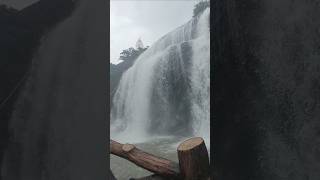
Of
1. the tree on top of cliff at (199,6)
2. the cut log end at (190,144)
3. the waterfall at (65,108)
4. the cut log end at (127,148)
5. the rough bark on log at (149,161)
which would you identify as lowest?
the rough bark on log at (149,161)

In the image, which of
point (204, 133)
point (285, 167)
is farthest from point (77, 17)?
point (204, 133)

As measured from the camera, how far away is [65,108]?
1.73 m

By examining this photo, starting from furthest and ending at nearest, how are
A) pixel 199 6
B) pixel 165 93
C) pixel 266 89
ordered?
pixel 199 6 → pixel 165 93 → pixel 266 89

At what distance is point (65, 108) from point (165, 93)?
17.6m

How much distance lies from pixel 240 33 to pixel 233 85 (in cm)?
20

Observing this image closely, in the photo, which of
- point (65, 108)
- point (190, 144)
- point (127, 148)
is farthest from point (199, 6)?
point (65, 108)

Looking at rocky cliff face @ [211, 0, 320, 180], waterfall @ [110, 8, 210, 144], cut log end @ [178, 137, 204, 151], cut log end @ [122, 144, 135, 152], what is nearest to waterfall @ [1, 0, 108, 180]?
rocky cliff face @ [211, 0, 320, 180]

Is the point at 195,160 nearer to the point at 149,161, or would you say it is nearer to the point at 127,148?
the point at 149,161

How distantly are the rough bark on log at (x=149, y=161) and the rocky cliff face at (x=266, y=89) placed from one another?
192 inches

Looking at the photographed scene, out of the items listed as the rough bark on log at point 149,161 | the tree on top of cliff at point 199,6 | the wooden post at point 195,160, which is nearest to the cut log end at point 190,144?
the wooden post at point 195,160

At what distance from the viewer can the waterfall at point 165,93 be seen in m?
18.1

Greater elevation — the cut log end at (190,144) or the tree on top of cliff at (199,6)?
the tree on top of cliff at (199,6)

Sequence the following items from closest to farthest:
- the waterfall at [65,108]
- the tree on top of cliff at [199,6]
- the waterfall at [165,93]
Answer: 1. the waterfall at [65,108]
2. the waterfall at [165,93]
3. the tree on top of cliff at [199,6]

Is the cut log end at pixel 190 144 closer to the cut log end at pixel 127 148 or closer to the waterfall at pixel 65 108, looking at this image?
the cut log end at pixel 127 148
